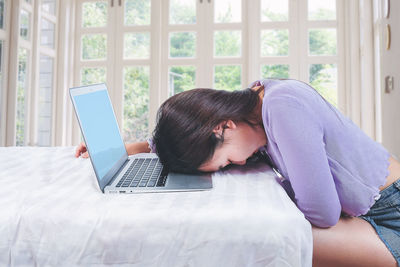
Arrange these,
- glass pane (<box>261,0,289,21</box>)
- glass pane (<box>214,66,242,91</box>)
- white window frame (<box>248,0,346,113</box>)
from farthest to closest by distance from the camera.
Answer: glass pane (<box>214,66,242,91</box>), glass pane (<box>261,0,289,21</box>), white window frame (<box>248,0,346,113</box>)

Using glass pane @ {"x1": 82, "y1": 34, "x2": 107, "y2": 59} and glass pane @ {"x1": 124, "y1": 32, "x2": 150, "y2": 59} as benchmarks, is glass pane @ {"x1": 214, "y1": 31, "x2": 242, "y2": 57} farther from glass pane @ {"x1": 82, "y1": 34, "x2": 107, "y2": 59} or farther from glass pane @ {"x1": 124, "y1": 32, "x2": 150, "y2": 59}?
glass pane @ {"x1": 82, "y1": 34, "x2": 107, "y2": 59}

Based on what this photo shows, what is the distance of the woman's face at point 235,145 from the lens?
91cm

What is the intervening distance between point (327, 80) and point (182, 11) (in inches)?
78.0

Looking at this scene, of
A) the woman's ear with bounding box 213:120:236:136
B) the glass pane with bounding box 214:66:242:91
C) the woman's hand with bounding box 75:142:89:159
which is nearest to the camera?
the woman's ear with bounding box 213:120:236:136

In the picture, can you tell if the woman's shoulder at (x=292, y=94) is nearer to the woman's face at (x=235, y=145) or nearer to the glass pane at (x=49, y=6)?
the woman's face at (x=235, y=145)

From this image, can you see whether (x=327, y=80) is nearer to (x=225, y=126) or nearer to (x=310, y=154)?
(x=225, y=126)

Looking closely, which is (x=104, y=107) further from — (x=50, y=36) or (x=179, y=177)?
(x=50, y=36)

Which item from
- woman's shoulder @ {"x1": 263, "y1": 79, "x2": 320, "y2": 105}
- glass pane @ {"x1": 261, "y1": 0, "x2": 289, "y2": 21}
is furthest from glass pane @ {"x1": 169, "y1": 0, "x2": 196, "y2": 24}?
woman's shoulder @ {"x1": 263, "y1": 79, "x2": 320, "y2": 105}

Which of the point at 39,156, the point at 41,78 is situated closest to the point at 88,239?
the point at 39,156

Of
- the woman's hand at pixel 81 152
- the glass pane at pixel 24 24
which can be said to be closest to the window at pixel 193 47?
the glass pane at pixel 24 24

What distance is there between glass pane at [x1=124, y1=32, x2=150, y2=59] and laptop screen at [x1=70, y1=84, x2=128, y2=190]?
123 inches

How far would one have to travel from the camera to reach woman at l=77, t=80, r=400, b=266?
2.29 feet

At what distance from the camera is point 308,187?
0.71 meters

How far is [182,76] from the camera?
13.5 ft
